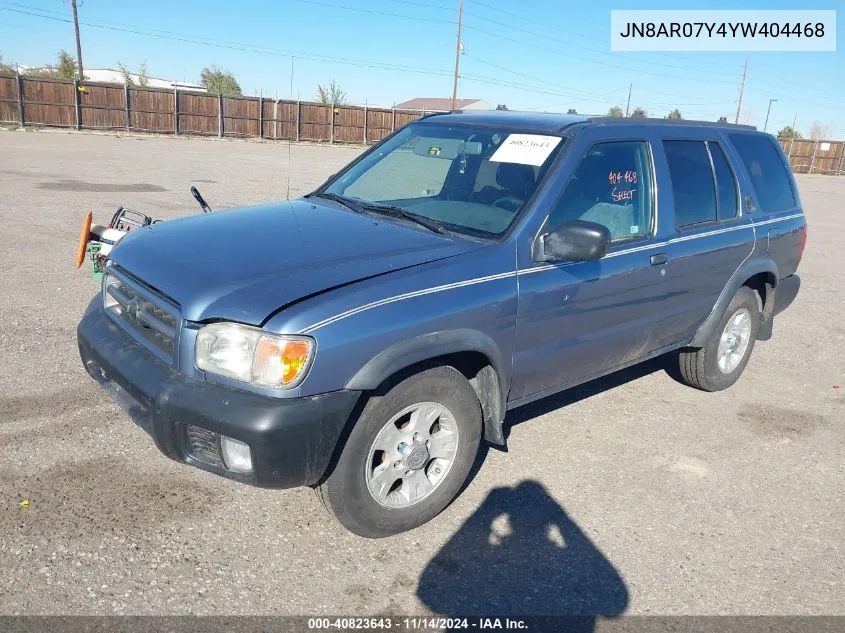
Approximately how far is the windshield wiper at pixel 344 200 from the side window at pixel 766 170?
2.88m

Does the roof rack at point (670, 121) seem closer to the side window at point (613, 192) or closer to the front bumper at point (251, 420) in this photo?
the side window at point (613, 192)

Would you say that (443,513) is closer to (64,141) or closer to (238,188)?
(238,188)

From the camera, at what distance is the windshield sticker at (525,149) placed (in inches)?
145

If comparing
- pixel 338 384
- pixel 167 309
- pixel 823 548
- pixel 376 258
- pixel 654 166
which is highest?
pixel 654 166

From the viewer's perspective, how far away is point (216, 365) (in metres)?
2.76

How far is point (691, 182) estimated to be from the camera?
4477 millimetres

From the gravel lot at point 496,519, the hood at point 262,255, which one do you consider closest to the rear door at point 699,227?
the gravel lot at point 496,519

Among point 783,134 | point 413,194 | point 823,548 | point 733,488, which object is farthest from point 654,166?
point 783,134

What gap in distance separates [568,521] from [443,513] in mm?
631

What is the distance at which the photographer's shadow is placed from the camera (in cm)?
284

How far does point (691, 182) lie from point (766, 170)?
126 centimetres

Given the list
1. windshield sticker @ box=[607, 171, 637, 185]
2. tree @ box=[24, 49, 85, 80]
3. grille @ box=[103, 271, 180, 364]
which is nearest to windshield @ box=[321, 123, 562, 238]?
windshield sticker @ box=[607, 171, 637, 185]

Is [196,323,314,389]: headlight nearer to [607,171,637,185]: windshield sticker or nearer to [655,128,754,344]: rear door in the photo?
[607,171,637,185]: windshield sticker

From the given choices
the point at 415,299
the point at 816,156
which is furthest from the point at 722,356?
the point at 816,156
